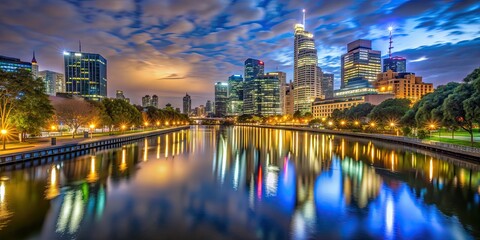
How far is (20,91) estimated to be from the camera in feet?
132

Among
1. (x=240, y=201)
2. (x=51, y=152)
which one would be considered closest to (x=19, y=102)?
(x=51, y=152)

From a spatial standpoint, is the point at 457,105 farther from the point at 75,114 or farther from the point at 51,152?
the point at 75,114

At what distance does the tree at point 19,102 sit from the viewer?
38.1 metres

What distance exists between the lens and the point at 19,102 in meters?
40.1

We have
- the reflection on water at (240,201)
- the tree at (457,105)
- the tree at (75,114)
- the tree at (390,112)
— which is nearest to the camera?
the reflection on water at (240,201)

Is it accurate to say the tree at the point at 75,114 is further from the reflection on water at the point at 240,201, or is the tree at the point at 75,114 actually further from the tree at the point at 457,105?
the tree at the point at 457,105

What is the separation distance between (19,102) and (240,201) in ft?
123

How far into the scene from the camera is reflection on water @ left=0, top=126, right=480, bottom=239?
49.7 feet

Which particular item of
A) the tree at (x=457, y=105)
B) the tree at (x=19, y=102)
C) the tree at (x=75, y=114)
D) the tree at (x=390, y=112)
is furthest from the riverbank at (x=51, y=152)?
the tree at (x=390, y=112)

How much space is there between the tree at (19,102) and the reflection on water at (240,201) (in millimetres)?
12235

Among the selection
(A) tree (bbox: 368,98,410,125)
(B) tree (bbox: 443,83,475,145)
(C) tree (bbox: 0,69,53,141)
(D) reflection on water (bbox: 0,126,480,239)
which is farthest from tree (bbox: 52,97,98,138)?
(A) tree (bbox: 368,98,410,125)

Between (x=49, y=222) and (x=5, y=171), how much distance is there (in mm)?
18395

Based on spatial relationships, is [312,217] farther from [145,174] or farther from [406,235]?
[145,174]

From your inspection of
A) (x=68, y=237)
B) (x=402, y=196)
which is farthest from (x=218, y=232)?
(x=402, y=196)
